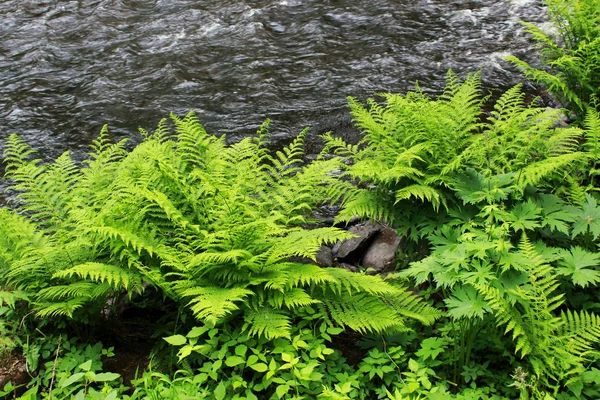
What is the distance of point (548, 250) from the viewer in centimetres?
370

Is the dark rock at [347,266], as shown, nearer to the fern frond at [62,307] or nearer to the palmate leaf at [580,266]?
the palmate leaf at [580,266]

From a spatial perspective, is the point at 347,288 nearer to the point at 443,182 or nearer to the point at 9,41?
the point at 443,182

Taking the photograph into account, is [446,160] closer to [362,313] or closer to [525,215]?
[525,215]

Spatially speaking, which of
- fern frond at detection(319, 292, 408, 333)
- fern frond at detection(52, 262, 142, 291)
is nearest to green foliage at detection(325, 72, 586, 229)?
fern frond at detection(319, 292, 408, 333)

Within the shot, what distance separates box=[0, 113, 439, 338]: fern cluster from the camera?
3.59 metres

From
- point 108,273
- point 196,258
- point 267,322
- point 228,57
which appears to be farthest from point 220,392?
point 228,57

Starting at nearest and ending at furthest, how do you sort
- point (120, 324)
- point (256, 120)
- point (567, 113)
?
point (120, 324) < point (567, 113) < point (256, 120)

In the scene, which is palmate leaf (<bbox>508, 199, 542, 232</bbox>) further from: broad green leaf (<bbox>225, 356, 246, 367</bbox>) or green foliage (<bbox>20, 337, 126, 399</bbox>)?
green foliage (<bbox>20, 337, 126, 399</bbox>)

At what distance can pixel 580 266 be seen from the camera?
350 cm

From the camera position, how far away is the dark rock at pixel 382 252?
5.10 meters

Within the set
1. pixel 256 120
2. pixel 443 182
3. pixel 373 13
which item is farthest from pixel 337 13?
pixel 443 182

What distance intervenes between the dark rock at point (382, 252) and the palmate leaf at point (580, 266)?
1.71 meters

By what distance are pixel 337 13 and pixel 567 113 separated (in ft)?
17.3

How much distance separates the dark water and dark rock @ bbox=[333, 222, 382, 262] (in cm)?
249
